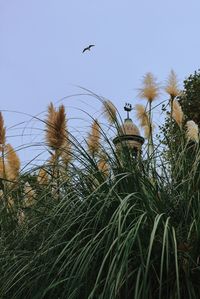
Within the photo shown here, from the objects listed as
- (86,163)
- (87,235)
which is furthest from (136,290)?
(86,163)

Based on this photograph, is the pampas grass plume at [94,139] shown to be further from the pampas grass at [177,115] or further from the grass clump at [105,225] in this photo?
the pampas grass at [177,115]

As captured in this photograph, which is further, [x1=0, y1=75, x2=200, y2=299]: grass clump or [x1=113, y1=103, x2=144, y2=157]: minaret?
[x1=113, y1=103, x2=144, y2=157]: minaret

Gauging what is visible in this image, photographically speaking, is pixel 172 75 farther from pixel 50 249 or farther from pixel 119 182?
pixel 50 249

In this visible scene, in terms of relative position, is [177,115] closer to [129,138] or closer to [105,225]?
[129,138]

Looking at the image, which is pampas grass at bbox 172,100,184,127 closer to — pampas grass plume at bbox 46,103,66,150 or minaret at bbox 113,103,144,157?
minaret at bbox 113,103,144,157

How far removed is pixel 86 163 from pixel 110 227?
28.3 inches

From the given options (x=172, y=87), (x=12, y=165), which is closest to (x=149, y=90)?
(x=172, y=87)

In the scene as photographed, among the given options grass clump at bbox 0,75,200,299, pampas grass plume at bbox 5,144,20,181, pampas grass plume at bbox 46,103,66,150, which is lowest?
grass clump at bbox 0,75,200,299

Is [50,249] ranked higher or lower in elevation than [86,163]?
lower

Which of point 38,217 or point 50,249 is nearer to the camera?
point 50,249

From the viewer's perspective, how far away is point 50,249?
3443mm

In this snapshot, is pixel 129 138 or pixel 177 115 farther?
pixel 177 115

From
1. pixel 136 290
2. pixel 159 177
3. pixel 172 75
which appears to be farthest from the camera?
pixel 172 75

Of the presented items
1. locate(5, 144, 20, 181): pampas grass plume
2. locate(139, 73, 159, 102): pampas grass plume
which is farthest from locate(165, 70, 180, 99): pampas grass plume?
locate(5, 144, 20, 181): pampas grass plume
